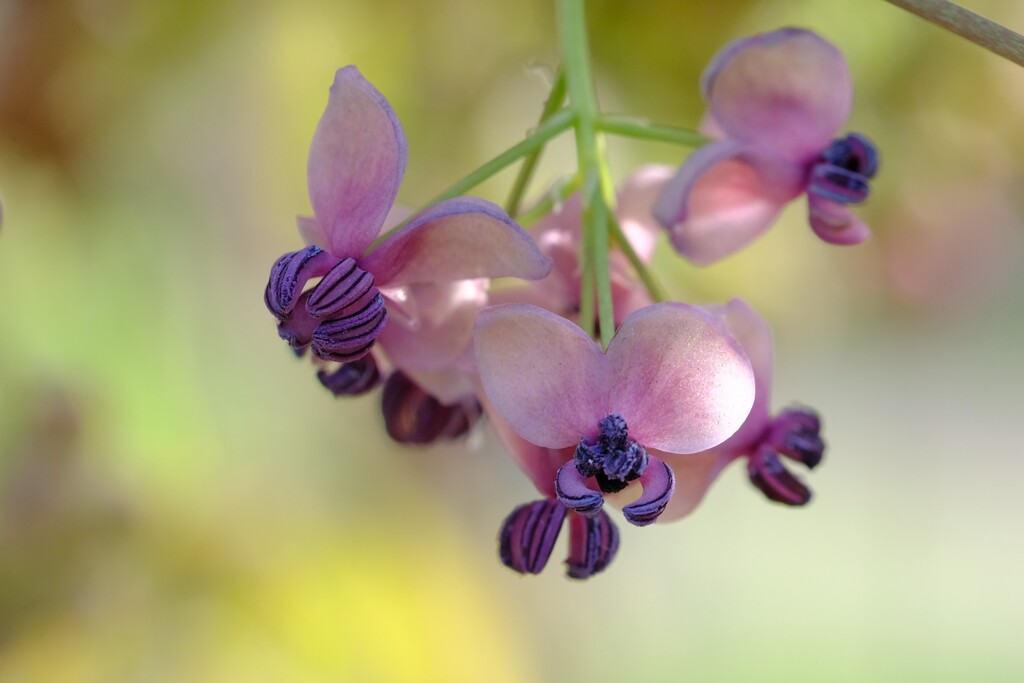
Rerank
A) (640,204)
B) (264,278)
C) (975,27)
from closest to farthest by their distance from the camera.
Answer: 1. (975,27)
2. (640,204)
3. (264,278)

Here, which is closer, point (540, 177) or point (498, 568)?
point (540, 177)

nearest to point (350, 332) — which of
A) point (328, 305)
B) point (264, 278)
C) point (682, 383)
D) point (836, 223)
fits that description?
point (328, 305)

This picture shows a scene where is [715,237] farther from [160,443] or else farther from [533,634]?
[533,634]

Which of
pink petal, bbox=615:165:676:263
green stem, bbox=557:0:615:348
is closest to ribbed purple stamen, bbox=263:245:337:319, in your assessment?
green stem, bbox=557:0:615:348

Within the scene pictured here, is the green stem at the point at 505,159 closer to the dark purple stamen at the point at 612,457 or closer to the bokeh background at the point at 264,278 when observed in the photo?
the dark purple stamen at the point at 612,457

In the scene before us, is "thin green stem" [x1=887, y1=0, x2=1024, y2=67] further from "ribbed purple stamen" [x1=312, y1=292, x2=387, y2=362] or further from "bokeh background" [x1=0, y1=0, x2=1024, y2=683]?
"bokeh background" [x1=0, y1=0, x2=1024, y2=683]

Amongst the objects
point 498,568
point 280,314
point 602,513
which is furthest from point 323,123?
point 498,568

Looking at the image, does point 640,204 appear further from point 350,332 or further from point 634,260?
point 350,332
